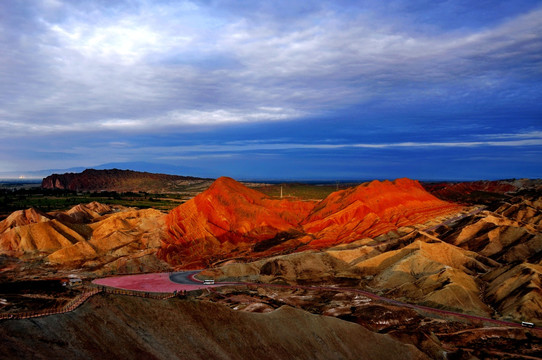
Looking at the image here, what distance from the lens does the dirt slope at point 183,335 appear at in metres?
27.6

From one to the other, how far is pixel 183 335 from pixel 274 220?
71668 millimetres

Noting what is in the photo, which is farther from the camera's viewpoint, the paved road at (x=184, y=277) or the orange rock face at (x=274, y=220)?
the orange rock face at (x=274, y=220)

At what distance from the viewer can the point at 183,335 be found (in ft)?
108

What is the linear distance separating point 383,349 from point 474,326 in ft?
51.9

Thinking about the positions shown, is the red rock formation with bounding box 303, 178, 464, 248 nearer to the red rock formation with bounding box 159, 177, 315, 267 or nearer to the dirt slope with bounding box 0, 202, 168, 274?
the red rock formation with bounding box 159, 177, 315, 267

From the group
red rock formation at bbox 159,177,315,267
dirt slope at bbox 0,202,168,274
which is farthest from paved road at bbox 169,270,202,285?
dirt slope at bbox 0,202,168,274

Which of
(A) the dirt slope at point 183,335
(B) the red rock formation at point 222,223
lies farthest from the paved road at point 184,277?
(A) the dirt slope at point 183,335

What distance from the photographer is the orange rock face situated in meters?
87.6

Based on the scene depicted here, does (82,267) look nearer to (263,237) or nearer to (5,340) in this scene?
(263,237)

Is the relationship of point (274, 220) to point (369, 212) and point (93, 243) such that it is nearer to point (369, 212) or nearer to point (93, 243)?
point (369, 212)

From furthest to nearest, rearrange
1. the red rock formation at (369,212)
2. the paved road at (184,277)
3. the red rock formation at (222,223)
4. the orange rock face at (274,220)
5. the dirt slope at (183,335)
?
the red rock formation at (369,212), the orange rock face at (274,220), the red rock formation at (222,223), the paved road at (184,277), the dirt slope at (183,335)

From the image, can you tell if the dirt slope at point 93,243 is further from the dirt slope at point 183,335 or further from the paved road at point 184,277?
the dirt slope at point 183,335

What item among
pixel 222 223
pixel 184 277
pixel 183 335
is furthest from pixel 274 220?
pixel 183 335

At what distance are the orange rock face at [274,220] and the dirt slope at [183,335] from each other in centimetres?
4283
